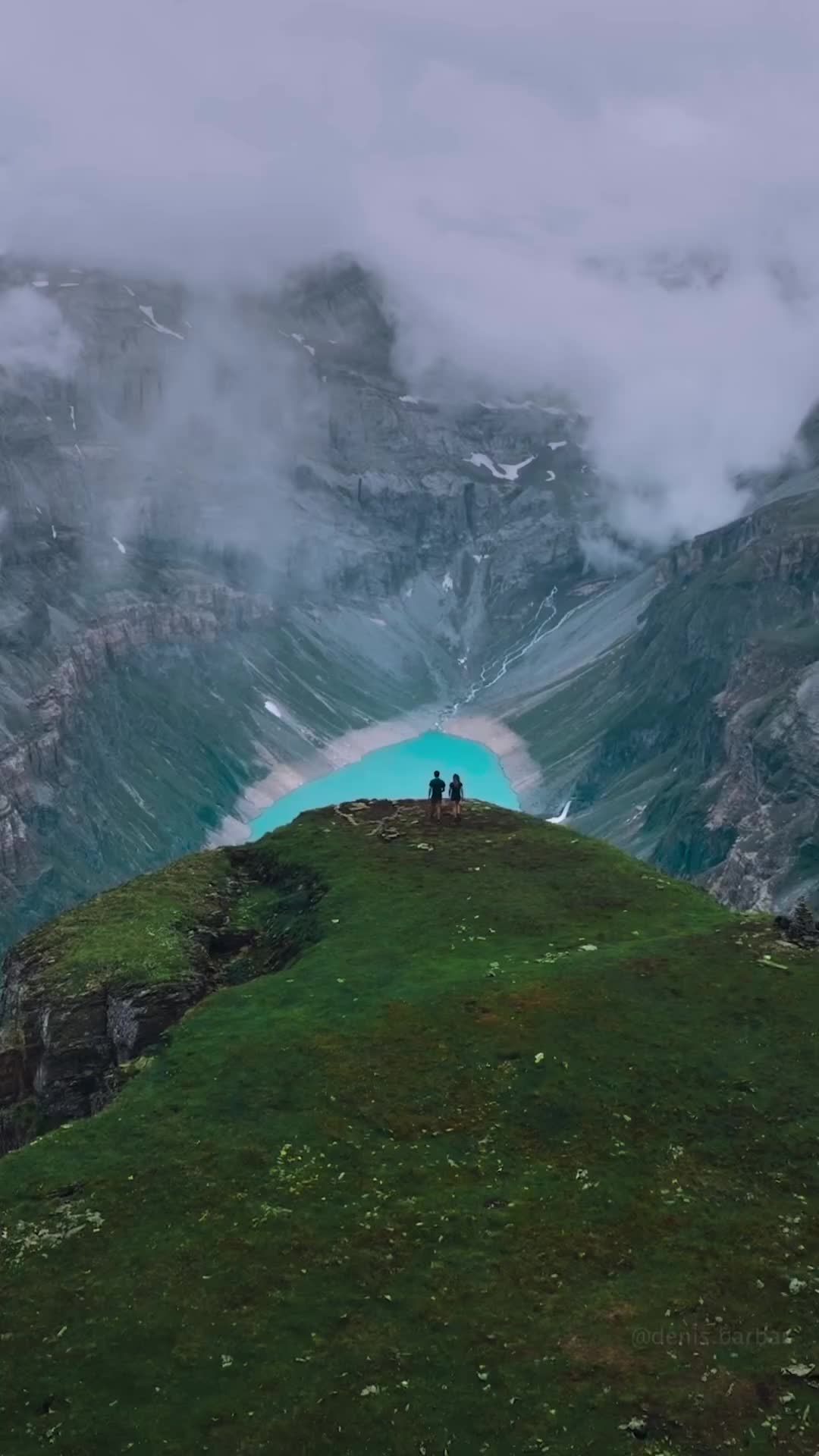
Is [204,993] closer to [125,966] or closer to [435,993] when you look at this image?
[125,966]

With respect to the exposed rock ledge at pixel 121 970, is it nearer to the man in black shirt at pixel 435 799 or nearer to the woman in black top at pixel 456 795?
the man in black shirt at pixel 435 799

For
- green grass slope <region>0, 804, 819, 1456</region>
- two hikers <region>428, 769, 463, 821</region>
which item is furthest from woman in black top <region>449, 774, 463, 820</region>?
green grass slope <region>0, 804, 819, 1456</region>

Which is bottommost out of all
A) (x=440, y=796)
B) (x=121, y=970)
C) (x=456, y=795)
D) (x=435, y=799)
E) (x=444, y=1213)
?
(x=444, y=1213)

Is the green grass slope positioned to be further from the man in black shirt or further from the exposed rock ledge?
the man in black shirt

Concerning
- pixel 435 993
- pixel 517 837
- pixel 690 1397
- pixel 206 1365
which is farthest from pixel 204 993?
pixel 690 1397

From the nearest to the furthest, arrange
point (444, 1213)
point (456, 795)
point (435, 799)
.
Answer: point (444, 1213)
point (456, 795)
point (435, 799)

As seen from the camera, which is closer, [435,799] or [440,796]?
[435,799]

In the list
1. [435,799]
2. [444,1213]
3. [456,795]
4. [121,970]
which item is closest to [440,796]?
[435,799]

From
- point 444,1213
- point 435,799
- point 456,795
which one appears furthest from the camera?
point 435,799

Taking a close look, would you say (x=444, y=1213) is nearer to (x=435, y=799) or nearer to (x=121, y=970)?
(x=121, y=970)
